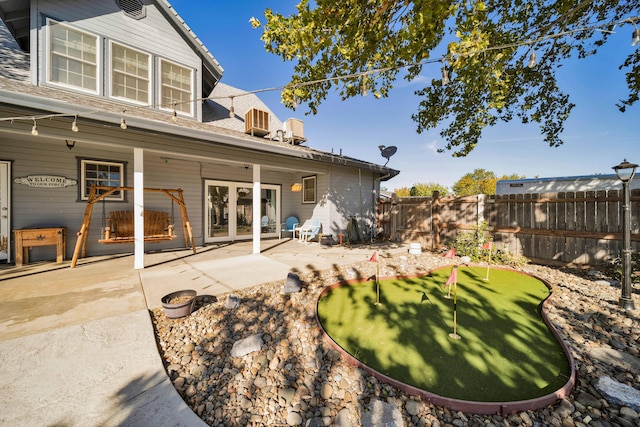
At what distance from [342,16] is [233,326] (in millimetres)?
4658

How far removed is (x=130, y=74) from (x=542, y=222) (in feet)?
36.0

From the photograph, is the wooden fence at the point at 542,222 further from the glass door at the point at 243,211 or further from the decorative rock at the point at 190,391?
the decorative rock at the point at 190,391

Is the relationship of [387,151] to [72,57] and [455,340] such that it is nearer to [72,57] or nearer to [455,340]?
[455,340]

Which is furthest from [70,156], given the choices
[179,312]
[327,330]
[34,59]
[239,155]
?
[327,330]

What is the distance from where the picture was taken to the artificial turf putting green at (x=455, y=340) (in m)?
2.05

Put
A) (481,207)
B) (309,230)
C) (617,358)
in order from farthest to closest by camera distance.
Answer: (309,230), (481,207), (617,358)

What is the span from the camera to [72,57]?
5.43 meters

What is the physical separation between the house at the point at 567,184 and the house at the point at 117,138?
964 cm

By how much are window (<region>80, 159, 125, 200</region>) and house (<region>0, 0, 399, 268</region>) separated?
0.03 meters

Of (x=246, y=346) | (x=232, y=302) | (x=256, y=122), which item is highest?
(x=256, y=122)

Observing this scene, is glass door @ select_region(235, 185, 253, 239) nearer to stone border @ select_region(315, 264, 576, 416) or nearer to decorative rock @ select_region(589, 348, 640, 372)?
stone border @ select_region(315, 264, 576, 416)

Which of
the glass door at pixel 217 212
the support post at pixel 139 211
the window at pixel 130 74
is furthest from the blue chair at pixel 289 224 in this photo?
the window at pixel 130 74

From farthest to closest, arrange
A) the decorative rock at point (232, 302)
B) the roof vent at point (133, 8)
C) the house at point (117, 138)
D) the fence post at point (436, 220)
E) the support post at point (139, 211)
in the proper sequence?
the fence post at point (436, 220) < the roof vent at point (133, 8) < the support post at point (139, 211) < the house at point (117, 138) < the decorative rock at point (232, 302)

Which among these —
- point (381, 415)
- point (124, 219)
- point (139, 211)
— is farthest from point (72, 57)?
point (381, 415)
